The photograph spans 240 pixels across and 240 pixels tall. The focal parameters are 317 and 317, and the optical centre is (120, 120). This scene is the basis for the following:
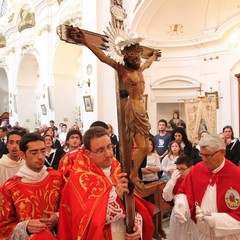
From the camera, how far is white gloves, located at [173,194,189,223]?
2.49 meters

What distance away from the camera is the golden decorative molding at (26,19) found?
1581 centimetres

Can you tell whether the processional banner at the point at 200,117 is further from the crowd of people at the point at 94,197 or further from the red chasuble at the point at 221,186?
the crowd of people at the point at 94,197

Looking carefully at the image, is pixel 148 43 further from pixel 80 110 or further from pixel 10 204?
pixel 10 204

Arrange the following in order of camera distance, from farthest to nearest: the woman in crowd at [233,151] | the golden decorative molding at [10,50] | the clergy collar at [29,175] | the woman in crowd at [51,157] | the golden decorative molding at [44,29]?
the golden decorative molding at [10,50] → the golden decorative molding at [44,29] → the woman in crowd at [233,151] → the woman in crowd at [51,157] → the clergy collar at [29,175]

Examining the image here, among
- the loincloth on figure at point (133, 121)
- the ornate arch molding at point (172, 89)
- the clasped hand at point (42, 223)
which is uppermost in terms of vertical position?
the ornate arch molding at point (172, 89)

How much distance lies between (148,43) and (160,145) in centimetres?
497

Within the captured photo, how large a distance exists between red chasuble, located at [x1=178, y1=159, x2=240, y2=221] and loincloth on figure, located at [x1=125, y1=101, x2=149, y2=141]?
104cm

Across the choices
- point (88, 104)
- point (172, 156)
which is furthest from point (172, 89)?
point (172, 156)

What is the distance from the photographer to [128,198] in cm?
188

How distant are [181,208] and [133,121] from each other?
1.06 metres

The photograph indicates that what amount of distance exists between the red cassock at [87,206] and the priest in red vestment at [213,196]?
56cm

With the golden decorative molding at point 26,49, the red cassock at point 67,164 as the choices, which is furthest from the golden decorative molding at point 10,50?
the red cassock at point 67,164

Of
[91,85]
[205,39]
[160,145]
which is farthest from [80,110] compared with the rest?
[160,145]

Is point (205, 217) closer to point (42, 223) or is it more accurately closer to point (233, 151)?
point (42, 223)
